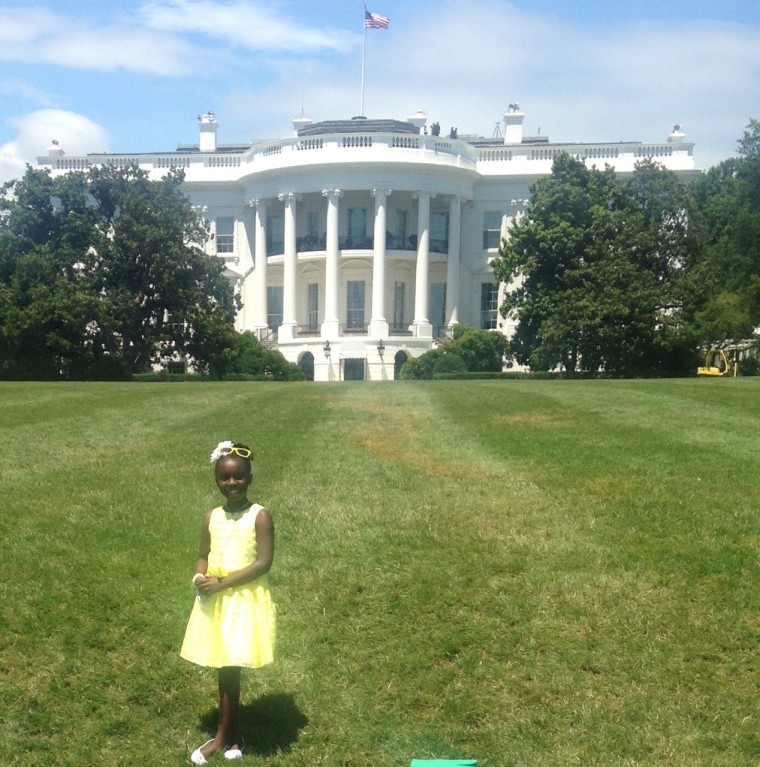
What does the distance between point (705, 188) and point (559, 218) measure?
1371 cm

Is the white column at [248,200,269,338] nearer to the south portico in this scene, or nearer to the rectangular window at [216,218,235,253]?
the south portico

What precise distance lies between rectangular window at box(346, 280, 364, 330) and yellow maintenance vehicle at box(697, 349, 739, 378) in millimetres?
20886

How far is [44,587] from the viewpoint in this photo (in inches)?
258

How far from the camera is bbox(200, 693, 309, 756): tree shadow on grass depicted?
196 inches

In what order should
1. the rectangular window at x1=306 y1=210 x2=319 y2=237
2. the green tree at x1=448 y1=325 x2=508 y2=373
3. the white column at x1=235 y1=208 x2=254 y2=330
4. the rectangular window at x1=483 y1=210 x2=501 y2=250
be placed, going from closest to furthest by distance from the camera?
the green tree at x1=448 y1=325 x2=508 y2=373
the rectangular window at x1=306 y1=210 x2=319 y2=237
the rectangular window at x1=483 y1=210 x2=501 y2=250
the white column at x1=235 y1=208 x2=254 y2=330

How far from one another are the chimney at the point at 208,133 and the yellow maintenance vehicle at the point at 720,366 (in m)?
37.5

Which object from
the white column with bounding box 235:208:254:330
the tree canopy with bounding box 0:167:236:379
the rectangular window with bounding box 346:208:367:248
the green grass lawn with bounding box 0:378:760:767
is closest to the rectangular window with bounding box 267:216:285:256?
the white column with bounding box 235:208:254:330

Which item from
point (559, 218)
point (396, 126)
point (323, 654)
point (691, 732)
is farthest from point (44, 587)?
point (396, 126)

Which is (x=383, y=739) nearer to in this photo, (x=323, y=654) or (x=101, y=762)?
(x=323, y=654)

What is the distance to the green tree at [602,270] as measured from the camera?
→ 36.7 m

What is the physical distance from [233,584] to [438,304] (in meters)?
49.8

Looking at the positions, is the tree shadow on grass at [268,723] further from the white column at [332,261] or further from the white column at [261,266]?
the white column at [261,266]

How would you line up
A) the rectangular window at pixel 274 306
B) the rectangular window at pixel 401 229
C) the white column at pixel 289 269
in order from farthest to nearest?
the rectangular window at pixel 274 306 < the rectangular window at pixel 401 229 < the white column at pixel 289 269

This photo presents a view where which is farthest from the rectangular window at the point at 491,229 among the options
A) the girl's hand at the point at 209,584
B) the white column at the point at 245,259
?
the girl's hand at the point at 209,584
